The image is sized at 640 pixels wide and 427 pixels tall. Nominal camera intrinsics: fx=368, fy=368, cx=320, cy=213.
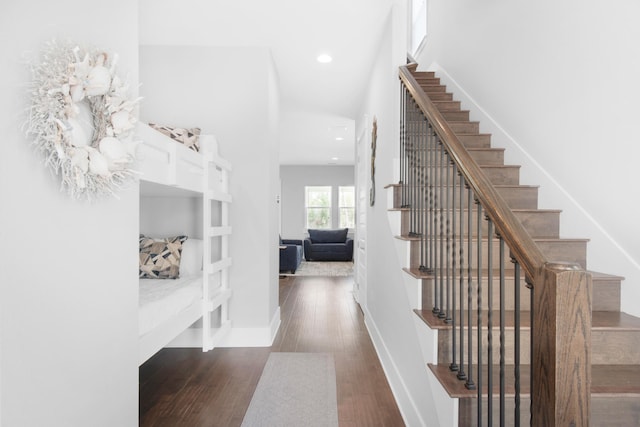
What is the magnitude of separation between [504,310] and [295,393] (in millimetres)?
1643

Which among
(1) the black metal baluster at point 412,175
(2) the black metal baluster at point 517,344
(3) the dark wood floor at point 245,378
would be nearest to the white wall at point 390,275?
(3) the dark wood floor at point 245,378

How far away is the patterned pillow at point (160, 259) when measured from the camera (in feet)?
9.07

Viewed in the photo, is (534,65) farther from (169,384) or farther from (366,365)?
(169,384)

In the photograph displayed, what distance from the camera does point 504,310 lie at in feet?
3.93

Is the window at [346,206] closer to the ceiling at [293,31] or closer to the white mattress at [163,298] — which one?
the ceiling at [293,31]

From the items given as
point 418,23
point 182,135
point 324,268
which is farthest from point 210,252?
point 324,268

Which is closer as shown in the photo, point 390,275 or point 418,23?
point 390,275

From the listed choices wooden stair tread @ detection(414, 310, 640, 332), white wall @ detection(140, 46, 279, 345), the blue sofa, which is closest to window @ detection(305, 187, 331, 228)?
the blue sofa

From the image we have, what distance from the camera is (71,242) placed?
1117 mm

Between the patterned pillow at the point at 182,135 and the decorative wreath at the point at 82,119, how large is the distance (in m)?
1.55

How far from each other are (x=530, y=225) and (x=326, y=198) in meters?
9.07

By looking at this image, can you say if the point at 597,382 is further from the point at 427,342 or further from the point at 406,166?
the point at 406,166

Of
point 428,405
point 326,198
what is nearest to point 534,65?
point 428,405

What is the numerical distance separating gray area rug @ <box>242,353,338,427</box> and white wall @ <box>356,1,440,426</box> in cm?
44
